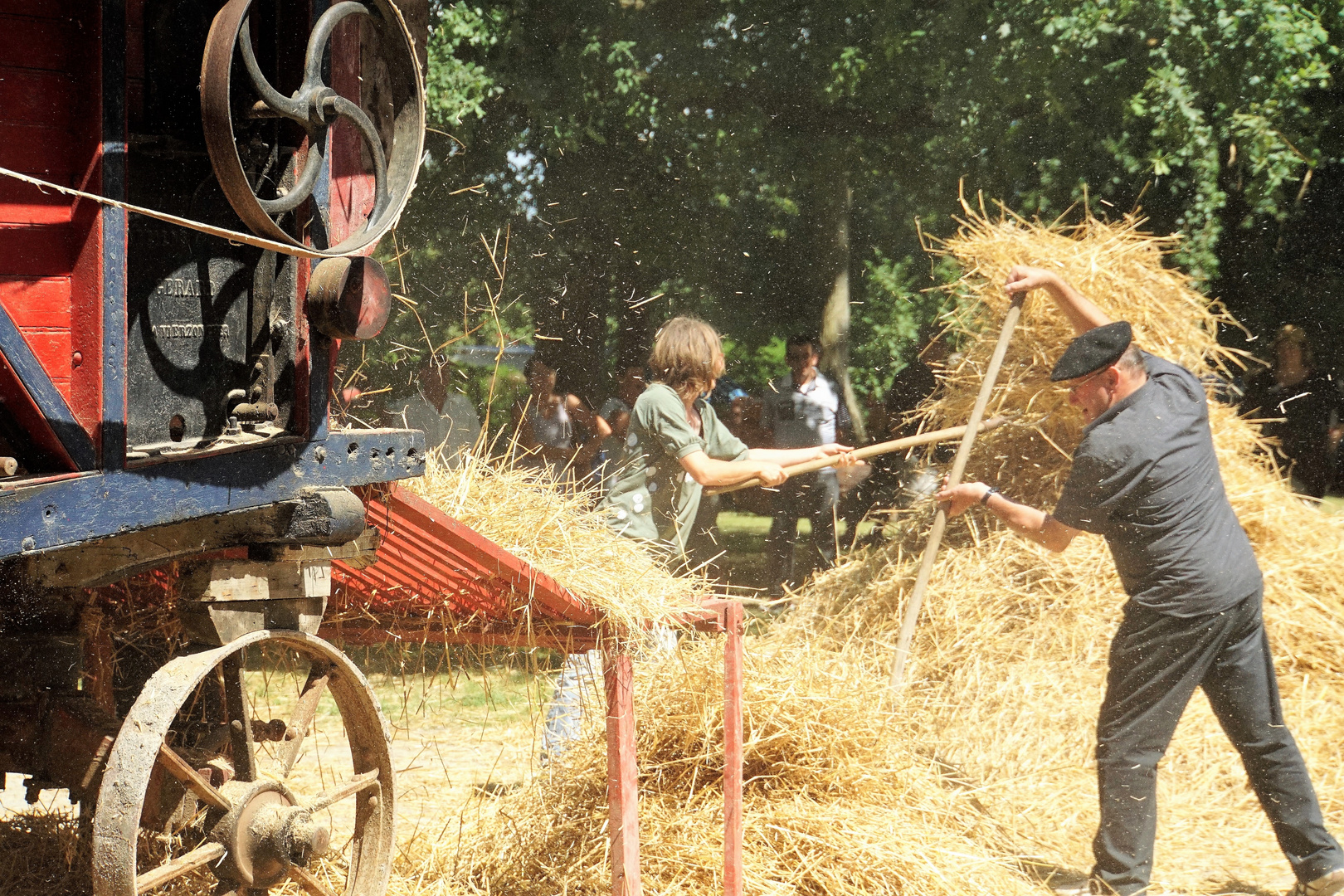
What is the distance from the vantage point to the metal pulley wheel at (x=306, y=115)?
71.3 inches

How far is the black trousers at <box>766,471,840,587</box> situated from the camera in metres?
8.37

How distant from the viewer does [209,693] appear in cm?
271

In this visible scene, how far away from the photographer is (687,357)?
4.37 metres

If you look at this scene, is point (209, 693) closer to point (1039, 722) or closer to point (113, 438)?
point (113, 438)

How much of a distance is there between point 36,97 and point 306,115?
0.40 m

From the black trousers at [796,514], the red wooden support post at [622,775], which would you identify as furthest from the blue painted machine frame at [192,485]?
the black trousers at [796,514]

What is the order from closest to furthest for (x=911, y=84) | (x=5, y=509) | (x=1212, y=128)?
1. (x=5, y=509)
2. (x=1212, y=128)
3. (x=911, y=84)

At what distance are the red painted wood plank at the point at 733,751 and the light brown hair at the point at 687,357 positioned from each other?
1402 mm

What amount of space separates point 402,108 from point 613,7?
7.92 metres

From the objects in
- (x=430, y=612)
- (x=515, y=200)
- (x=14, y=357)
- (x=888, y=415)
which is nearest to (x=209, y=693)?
(x=430, y=612)

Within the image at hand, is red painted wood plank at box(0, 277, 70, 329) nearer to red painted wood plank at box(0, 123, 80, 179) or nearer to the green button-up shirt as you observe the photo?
red painted wood plank at box(0, 123, 80, 179)

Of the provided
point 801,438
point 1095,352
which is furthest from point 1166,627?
point 801,438

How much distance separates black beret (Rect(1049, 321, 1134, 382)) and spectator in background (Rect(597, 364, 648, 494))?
1.90 meters

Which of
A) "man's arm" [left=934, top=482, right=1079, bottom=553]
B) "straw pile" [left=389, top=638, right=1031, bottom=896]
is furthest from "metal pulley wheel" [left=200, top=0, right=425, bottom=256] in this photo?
"man's arm" [left=934, top=482, right=1079, bottom=553]
